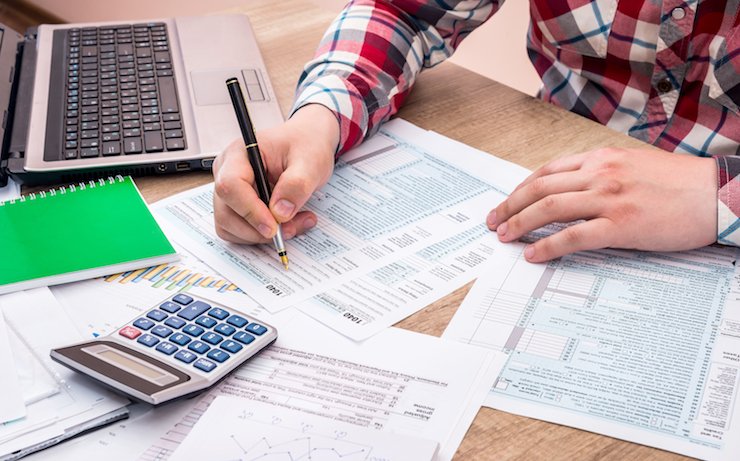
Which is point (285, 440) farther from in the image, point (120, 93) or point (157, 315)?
point (120, 93)

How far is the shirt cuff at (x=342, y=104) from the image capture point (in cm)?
97

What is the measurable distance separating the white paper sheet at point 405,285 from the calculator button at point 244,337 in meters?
0.07

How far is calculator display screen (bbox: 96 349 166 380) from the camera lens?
642 mm

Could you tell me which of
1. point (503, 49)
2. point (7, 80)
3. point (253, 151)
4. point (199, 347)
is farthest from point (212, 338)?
point (503, 49)

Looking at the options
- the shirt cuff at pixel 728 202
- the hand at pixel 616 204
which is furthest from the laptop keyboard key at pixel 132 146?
the shirt cuff at pixel 728 202

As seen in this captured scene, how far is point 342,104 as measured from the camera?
3.22 ft

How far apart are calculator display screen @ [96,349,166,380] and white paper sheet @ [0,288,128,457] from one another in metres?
0.02

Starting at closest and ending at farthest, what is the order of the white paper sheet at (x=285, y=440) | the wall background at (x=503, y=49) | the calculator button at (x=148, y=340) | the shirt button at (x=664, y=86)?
the white paper sheet at (x=285, y=440), the calculator button at (x=148, y=340), the shirt button at (x=664, y=86), the wall background at (x=503, y=49)

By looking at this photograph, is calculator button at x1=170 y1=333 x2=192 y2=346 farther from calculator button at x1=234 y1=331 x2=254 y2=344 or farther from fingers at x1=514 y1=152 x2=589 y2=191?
fingers at x1=514 y1=152 x2=589 y2=191

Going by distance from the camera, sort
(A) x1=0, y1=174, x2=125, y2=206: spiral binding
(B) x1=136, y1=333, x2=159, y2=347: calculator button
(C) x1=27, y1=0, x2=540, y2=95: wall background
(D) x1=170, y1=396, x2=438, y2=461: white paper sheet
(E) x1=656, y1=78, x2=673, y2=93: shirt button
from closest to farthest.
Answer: (D) x1=170, y1=396, x2=438, y2=461: white paper sheet
(B) x1=136, y1=333, x2=159, y2=347: calculator button
(A) x1=0, y1=174, x2=125, y2=206: spiral binding
(E) x1=656, y1=78, x2=673, y2=93: shirt button
(C) x1=27, y1=0, x2=540, y2=95: wall background

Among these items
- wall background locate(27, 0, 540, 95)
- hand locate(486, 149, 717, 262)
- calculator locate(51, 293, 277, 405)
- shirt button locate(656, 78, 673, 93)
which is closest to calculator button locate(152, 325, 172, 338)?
calculator locate(51, 293, 277, 405)

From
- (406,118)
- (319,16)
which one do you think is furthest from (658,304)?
(319,16)

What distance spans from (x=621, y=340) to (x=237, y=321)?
329 mm

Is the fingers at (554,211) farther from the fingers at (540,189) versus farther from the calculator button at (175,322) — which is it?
the calculator button at (175,322)
